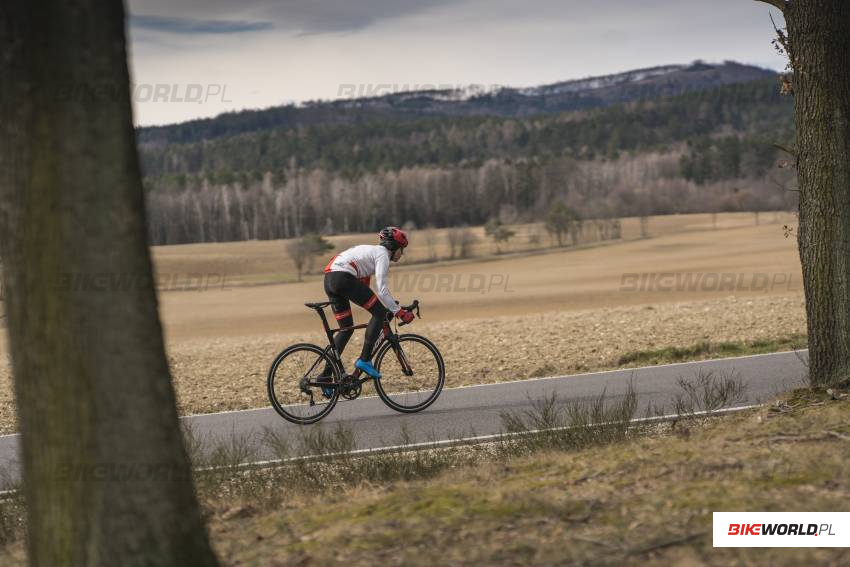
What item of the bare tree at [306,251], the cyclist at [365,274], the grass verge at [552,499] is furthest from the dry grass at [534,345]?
the bare tree at [306,251]

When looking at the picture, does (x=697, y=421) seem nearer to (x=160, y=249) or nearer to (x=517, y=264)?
(x=517, y=264)

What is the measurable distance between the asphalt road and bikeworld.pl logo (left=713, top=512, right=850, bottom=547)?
432 cm

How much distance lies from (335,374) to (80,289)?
662 cm

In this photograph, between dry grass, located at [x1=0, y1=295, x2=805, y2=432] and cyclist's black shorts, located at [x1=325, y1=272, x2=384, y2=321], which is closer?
cyclist's black shorts, located at [x1=325, y1=272, x2=384, y2=321]

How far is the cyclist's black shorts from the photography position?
1013cm

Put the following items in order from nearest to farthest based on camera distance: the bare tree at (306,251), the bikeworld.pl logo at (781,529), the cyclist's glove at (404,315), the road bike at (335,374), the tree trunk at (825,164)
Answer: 1. the bikeworld.pl logo at (781,529)
2. the tree trunk at (825,164)
3. the cyclist's glove at (404,315)
4. the road bike at (335,374)
5. the bare tree at (306,251)

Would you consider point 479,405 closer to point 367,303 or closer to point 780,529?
point 367,303

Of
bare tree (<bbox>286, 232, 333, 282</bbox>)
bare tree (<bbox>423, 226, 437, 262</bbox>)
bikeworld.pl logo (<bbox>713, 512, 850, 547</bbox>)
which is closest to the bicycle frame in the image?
bikeworld.pl logo (<bbox>713, 512, 850, 547</bbox>)

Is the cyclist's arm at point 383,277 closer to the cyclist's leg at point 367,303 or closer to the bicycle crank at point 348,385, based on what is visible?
the cyclist's leg at point 367,303

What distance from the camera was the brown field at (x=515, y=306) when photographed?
15.4 metres

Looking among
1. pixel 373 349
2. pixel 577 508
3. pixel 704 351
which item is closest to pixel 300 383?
pixel 373 349

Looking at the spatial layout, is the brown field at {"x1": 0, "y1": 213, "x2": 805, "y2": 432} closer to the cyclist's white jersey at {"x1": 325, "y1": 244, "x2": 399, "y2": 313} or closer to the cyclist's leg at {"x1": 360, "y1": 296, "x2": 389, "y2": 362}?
the cyclist's leg at {"x1": 360, "y1": 296, "x2": 389, "y2": 362}

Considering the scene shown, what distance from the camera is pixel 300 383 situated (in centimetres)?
1052

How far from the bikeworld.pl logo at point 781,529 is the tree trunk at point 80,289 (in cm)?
250
